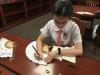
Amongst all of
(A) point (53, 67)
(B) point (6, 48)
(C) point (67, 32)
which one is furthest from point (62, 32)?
(B) point (6, 48)

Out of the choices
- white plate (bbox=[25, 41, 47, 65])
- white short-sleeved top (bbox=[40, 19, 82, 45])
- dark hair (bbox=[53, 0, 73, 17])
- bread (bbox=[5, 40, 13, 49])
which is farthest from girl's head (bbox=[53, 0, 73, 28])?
bread (bbox=[5, 40, 13, 49])

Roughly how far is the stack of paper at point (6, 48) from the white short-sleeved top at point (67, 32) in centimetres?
36

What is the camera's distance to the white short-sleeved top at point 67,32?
1.36m

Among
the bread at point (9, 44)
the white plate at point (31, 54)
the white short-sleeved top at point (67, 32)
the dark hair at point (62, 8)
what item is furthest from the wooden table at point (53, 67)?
the dark hair at point (62, 8)

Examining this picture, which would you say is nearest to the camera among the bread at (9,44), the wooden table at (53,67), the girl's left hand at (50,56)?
the wooden table at (53,67)

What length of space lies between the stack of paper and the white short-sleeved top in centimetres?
36

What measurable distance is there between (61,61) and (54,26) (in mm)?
431

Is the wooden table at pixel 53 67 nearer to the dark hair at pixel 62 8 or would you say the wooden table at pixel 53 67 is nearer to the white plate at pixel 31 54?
the white plate at pixel 31 54

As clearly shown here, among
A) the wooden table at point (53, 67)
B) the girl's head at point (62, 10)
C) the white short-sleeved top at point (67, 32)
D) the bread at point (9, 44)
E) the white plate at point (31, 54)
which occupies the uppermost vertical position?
the girl's head at point (62, 10)

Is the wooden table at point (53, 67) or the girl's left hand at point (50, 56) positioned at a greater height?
the girl's left hand at point (50, 56)

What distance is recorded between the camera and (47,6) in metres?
5.19

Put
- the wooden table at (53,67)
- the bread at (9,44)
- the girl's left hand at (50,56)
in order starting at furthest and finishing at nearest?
1. the bread at (9,44)
2. the girl's left hand at (50,56)
3. the wooden table at (53,67)

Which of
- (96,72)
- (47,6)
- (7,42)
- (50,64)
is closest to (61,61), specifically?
(50,64)

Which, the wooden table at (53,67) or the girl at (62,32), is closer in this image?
the wooden table at (53,67)
